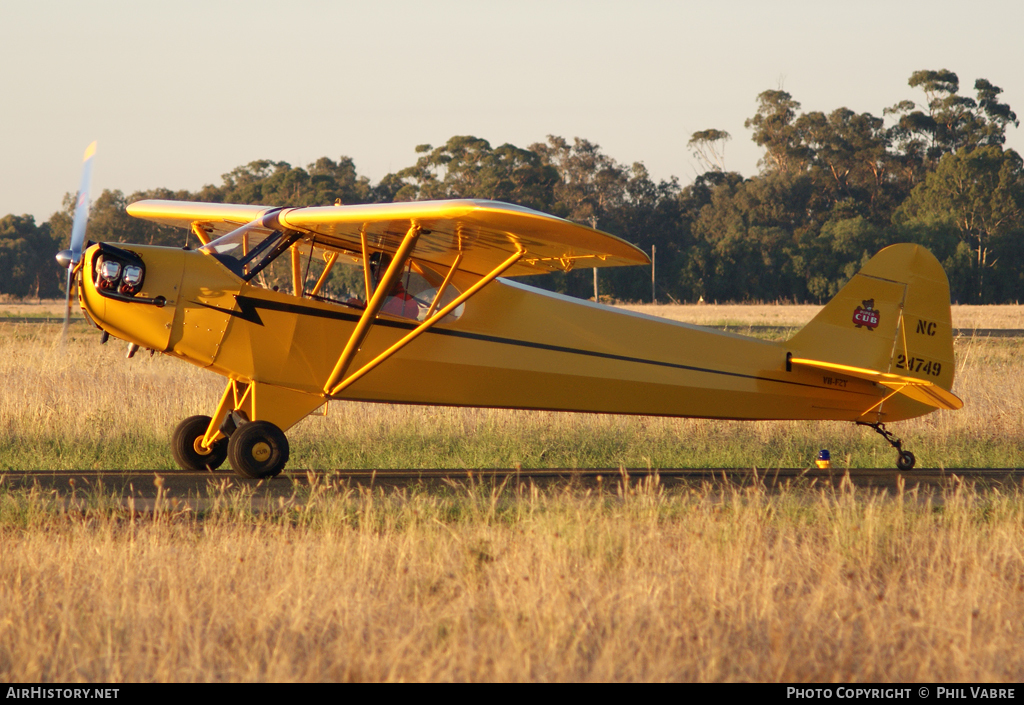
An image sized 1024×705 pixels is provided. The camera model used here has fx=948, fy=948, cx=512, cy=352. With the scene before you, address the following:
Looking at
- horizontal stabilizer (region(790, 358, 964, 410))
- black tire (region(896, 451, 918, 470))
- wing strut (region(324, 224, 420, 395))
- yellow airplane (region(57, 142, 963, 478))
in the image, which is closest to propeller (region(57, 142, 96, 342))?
yellow airplane (region(57, 142, 963, 478))

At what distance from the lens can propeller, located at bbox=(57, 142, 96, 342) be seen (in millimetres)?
8195

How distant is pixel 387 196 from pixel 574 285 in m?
21.3

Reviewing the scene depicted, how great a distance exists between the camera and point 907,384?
9.34 meters

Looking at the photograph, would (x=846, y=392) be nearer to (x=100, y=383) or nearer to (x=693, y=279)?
(x=100, y=383)

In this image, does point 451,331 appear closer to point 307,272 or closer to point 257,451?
point 307,272

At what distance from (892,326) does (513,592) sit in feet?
22.5

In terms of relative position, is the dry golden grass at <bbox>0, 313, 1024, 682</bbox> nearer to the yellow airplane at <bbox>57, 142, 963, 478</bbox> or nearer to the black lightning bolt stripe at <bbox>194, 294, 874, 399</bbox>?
the yellow airplane at <bbox>57, 142, 963, 478</bbox>

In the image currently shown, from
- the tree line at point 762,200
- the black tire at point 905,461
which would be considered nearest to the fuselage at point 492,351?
the black tire at point 905,461

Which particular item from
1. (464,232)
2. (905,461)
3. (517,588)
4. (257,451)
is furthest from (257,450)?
(905,461)

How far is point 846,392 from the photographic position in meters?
10.2

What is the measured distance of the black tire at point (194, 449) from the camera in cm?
895

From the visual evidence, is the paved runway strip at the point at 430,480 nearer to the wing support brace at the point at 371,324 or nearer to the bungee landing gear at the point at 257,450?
the bungee landing gear at the point at 257,450

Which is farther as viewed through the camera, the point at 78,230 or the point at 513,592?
the point at 78,230

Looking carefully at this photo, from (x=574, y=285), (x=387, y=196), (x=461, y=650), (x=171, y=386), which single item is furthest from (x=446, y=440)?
(x=387, y=196)
